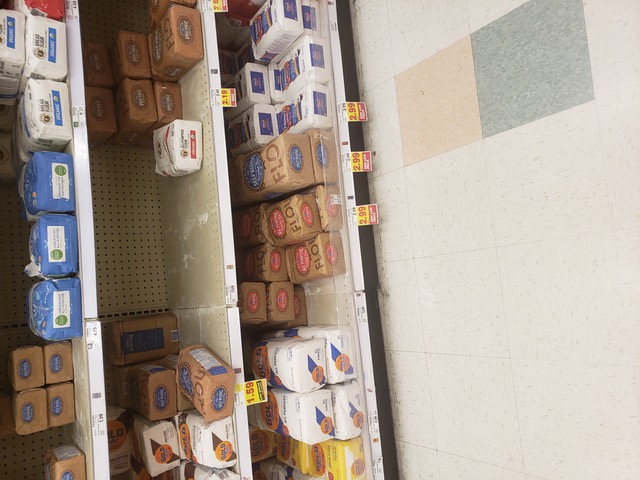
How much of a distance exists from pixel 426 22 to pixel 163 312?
212 cm

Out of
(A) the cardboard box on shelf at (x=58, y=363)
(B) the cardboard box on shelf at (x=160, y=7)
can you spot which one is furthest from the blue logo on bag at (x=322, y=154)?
(A) the cardboard box on shelf at (x=58, y=363)

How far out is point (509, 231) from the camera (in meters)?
1.94

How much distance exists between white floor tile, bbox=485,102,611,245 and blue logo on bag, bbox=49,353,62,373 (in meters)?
1.81

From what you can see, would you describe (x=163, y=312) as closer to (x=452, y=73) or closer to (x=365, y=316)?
(x=365, y=316)

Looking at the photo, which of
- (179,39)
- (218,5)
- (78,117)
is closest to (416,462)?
(78,117)

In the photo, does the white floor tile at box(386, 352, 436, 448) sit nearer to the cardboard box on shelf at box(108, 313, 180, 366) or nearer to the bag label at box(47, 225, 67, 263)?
the cardboard box on shelf at box(108, 313, 180, 366)

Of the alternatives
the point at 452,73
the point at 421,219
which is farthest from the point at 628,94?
the point at 421,219

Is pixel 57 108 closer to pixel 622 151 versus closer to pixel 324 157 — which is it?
pixel 324 157

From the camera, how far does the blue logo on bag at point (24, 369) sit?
6.61 ft

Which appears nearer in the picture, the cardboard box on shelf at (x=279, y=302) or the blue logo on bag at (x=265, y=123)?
the cardboard box on shelf at (x=279, y=302)

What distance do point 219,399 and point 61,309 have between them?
2.30 ft

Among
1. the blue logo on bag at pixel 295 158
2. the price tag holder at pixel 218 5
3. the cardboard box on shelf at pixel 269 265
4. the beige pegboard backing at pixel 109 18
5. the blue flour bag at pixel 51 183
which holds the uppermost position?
the beige pegboard backing at pixel 109 18

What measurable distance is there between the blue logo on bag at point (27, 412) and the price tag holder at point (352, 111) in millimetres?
1823

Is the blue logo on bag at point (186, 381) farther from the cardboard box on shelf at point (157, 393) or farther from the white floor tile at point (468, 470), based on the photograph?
the white floor tile at point (468, 470)
